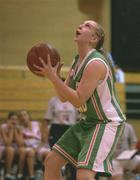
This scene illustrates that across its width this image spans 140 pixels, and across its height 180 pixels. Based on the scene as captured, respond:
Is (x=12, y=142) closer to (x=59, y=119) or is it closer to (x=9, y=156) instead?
(x=9, y=156)

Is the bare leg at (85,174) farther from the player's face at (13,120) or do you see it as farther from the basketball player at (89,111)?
the player's face at (13,120)

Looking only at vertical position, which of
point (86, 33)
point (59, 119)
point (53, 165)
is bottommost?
point (59, 119)

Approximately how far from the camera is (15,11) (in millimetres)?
12898

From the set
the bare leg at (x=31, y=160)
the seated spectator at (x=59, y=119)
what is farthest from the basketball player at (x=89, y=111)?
the bare leg at (x=31, y=160)

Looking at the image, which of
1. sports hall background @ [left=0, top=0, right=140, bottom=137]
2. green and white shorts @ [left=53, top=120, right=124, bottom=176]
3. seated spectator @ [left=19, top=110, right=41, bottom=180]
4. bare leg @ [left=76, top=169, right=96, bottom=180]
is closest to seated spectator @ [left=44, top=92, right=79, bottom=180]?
seated spectator @ [left=19, top=110, right=41, bottom=180]

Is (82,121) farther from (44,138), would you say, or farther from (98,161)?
(44,138)

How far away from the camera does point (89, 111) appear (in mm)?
5238

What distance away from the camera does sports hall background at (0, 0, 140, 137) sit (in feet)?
42.0

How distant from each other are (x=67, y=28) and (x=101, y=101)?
7879 millimetres

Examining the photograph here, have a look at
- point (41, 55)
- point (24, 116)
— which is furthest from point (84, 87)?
point (24, 116)

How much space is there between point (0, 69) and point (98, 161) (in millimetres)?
7462

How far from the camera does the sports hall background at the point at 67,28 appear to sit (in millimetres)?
12805

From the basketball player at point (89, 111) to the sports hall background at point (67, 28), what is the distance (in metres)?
7.21

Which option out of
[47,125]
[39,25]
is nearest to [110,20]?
[39,25]
